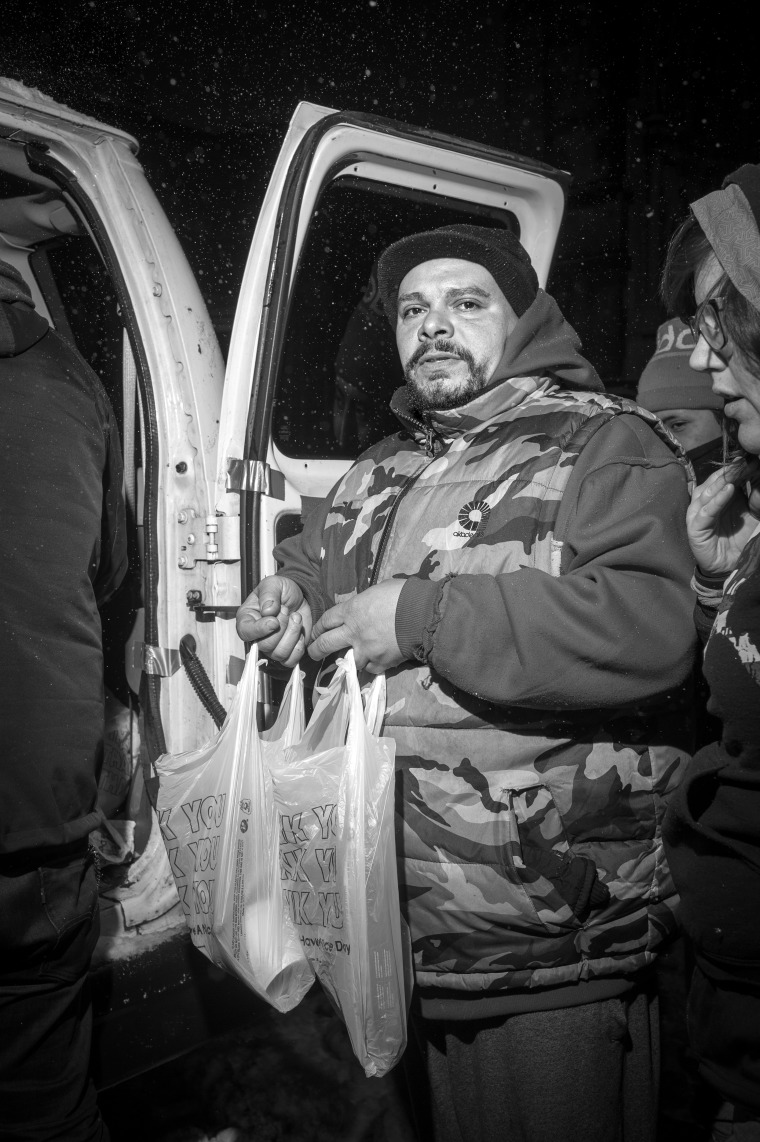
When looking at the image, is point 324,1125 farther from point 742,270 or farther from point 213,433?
point 742,270

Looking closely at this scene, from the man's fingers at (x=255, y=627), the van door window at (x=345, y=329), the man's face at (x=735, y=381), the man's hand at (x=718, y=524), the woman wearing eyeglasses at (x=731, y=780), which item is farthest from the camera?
the van door window at (x=345, y=329)

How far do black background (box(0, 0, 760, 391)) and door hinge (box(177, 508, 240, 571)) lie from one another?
227cm

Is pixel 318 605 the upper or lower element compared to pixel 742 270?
lower

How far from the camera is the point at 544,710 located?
5.59 ft

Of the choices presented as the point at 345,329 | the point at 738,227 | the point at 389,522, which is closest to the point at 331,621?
the point at 389,522

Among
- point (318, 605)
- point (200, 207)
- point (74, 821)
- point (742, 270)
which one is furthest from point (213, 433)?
point (200, 207)

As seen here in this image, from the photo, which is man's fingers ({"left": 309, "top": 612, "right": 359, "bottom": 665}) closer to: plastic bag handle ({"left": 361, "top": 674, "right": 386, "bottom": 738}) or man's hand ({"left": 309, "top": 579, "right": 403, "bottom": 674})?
man's hand ({"left": 309, "top": 579, "right": 403, "bottom": 674})

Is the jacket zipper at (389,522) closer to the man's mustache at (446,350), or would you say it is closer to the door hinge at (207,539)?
the man's mustache at (446,350)

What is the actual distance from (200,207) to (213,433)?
92.4 inches

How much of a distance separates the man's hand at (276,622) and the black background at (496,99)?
2667mm

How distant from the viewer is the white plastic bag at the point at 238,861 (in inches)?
67.7

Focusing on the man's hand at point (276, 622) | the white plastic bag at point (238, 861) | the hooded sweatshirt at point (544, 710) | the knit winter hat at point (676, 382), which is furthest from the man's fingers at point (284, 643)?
the knit winter hat at point (676, 382)

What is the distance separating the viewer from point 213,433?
243cm

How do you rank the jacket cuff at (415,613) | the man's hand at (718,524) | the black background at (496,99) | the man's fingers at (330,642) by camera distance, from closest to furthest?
the man's hand at (718,524) → the jacket cuff at (415,613) → the man's fingers at (330,642) → the black background at (496,99)
